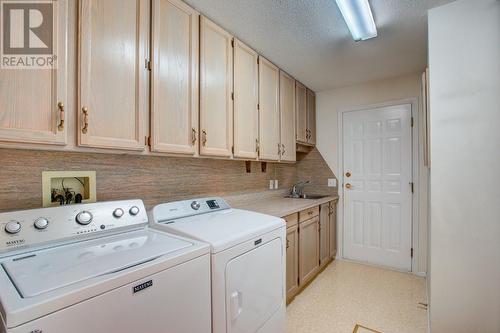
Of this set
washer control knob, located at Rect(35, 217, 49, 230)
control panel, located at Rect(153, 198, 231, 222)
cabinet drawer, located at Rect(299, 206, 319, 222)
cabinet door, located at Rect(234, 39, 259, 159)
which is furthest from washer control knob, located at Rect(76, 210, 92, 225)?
cabinet drawer, located at Rect(299, 206, 319, 222)

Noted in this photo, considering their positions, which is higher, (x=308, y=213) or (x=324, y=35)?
(x=324, y=35)

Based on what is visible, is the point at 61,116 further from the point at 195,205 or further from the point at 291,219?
the point at 291,219

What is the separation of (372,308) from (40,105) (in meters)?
2.80

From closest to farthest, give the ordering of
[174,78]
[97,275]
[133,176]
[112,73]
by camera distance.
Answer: [97,275] → [112,73] → [174,78] → [133,176]

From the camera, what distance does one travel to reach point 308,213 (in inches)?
99.9

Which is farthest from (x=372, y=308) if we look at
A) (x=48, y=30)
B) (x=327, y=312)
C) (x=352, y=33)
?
(x=48, y=30)

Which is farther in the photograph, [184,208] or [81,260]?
[184,208]

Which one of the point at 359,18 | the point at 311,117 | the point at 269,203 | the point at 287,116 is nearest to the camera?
the point at 359,18

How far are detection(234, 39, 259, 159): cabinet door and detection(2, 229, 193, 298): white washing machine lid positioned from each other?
3.66ft

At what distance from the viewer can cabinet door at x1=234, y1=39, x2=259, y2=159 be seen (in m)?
2.09

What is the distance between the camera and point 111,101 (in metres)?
1.26

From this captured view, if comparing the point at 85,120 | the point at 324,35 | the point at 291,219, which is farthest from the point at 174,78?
the point at 291,219

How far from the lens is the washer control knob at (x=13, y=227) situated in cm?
97

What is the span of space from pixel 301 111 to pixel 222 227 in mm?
2241
